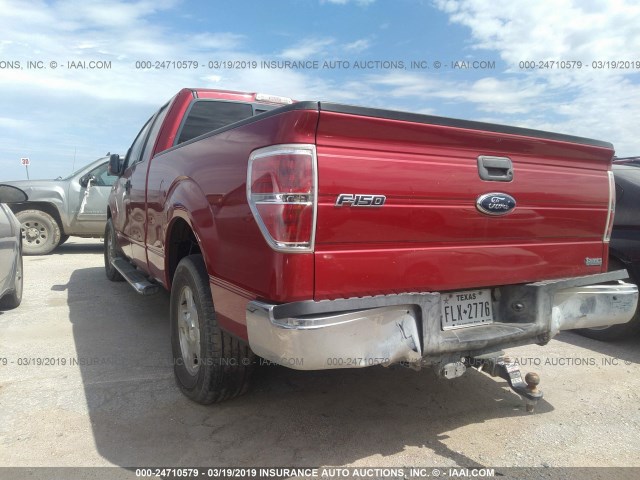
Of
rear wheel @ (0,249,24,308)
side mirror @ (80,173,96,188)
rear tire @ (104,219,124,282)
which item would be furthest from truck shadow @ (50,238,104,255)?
rear wheel @ (0,249,24,308)

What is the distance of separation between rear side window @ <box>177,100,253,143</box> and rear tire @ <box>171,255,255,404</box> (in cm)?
160

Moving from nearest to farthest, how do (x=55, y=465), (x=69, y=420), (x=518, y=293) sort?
(x=55, y=465) → (x=518, y=293) → (x=69, y=420)

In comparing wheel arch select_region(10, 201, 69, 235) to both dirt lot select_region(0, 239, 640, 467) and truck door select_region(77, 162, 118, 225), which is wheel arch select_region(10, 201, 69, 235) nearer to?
truck door select_region(77, 162, 118, 225)

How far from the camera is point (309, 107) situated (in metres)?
2.12

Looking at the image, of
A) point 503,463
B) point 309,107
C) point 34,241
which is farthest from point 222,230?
point 34,241

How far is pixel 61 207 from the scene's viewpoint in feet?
32.0

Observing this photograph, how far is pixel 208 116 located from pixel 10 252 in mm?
2491

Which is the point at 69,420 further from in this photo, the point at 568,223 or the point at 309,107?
the point at 568,223

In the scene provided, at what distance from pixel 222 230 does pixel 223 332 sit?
0.62 meters

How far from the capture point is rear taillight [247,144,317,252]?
210 cm

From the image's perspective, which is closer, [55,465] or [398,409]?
[55,465]

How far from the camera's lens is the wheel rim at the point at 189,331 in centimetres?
313

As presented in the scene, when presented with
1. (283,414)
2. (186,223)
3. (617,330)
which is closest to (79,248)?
(186,223)

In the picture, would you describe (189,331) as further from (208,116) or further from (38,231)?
(38,231)
